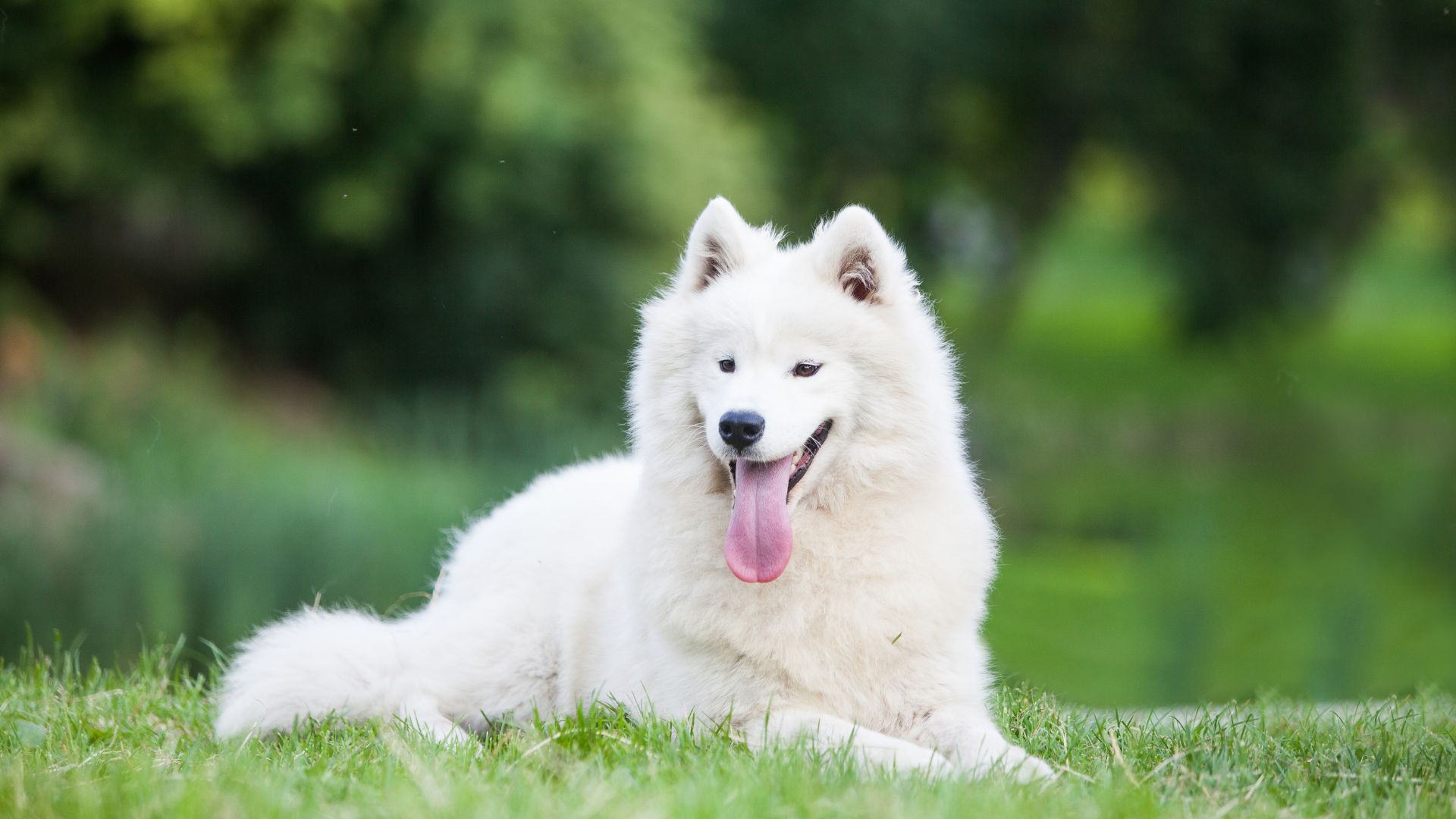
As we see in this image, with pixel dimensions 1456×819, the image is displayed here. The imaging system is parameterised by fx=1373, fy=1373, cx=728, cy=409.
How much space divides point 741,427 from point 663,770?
878 mm

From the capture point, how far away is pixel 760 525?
3.70 meters

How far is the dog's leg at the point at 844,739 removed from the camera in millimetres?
3412

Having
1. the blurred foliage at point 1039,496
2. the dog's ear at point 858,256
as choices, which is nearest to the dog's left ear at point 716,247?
the dog's ear at point 858,256

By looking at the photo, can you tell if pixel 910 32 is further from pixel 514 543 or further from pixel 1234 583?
pixel 514 543

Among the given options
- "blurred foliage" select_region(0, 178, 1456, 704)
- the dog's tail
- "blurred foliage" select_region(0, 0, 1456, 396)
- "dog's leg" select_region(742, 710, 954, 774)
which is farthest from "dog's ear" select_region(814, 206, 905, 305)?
"blurred foliage" select_region(0, 0, 1456, 396)

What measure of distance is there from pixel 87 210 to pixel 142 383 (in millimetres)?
5254

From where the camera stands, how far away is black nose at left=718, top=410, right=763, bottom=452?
354cm

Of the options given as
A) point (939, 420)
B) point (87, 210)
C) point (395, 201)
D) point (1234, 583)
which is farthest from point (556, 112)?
point (939, 420)

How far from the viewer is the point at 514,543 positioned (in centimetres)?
472

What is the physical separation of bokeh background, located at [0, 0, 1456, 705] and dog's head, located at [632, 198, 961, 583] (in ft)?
4.10

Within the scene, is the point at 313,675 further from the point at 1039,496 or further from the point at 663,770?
the point at 1039,496

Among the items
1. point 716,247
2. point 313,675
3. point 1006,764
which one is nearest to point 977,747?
point 1006,764

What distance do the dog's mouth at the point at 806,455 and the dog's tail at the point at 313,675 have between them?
1.40m

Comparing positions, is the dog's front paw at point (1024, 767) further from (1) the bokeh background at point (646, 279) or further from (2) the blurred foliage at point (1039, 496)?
(2) the blurred foliage at point (1039, 496)
